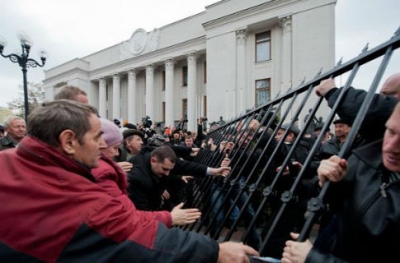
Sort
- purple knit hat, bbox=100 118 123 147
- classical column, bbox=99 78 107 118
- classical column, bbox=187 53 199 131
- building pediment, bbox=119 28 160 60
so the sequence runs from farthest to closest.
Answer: classical column, bbox=99 78 107 118 → building pediment, bbox=119 28 160 60 → classical column, bbox=187 53 199 131 → purple knit hat, bbox=100 118 123 147

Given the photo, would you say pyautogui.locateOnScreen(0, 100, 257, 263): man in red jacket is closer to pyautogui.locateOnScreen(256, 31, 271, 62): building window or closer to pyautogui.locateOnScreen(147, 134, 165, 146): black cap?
pyautogui.locateOnScreen(147, 134, 165, 146): black cap

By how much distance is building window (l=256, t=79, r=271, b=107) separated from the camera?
1941cm

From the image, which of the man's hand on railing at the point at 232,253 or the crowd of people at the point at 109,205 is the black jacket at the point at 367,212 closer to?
the crowd of people at the point at 109,205

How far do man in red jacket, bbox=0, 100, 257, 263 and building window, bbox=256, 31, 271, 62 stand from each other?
2010 cm

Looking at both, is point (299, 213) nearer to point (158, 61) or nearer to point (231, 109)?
point (231, 109)

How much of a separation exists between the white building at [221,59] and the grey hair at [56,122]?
12569 mm

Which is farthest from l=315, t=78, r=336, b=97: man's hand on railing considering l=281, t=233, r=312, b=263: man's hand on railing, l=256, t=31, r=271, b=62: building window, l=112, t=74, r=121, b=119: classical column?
l=112, t=74, r=121, b=119: classical column

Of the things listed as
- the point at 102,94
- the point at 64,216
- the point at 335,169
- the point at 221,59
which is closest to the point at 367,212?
the point at 335,169

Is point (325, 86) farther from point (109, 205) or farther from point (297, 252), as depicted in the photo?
point (109, 205)

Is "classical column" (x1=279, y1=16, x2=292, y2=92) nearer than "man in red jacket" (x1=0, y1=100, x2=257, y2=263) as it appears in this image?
No

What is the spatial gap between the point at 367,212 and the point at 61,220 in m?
1.23

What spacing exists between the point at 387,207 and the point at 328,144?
2.37 m

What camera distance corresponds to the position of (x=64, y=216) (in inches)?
40.8

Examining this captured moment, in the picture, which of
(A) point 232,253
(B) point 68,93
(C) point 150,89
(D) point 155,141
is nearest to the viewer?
(A) point 232,253
